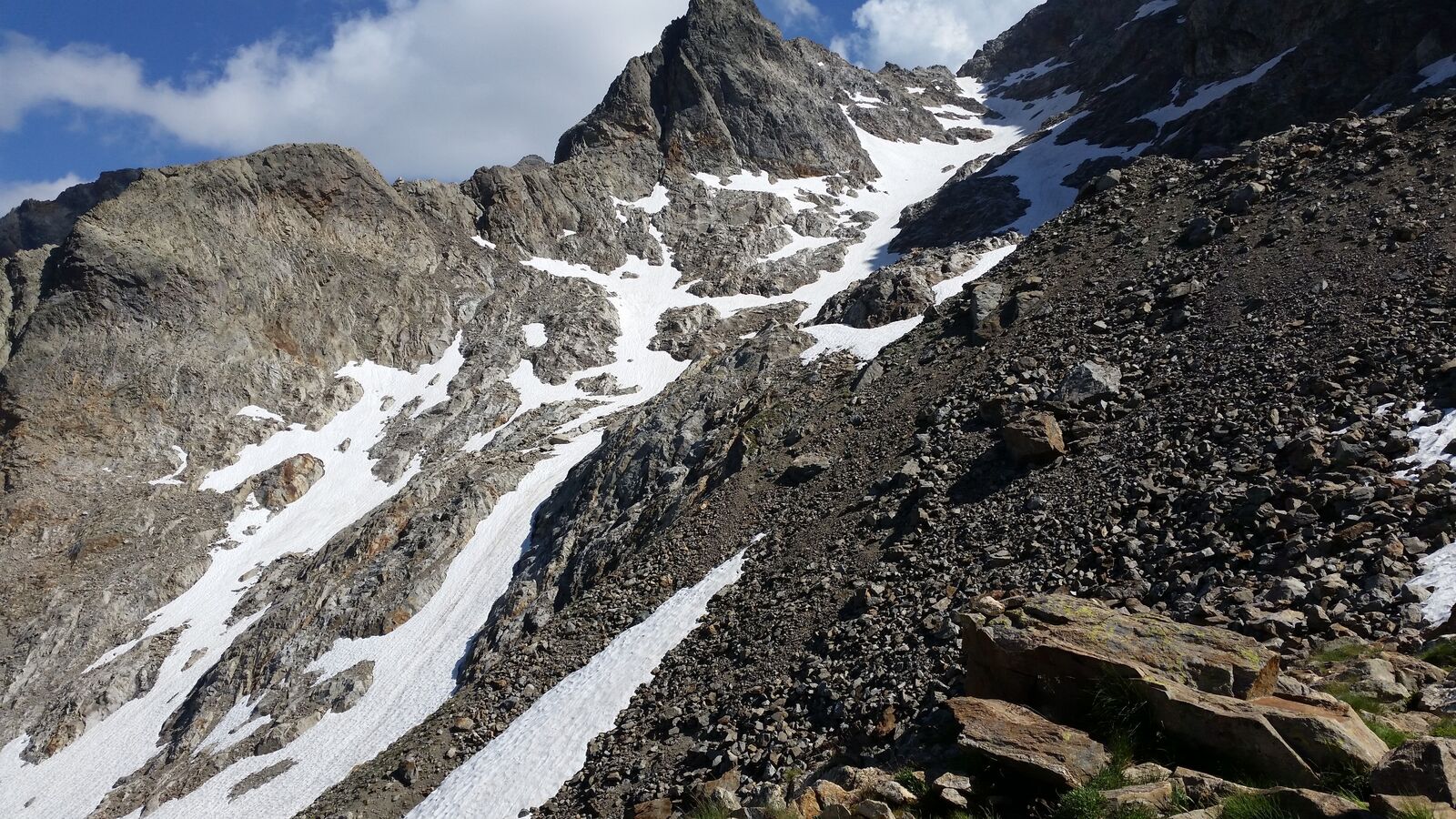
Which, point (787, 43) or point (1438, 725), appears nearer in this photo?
point (1438, 725)

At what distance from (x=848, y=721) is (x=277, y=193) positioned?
90.1 metres

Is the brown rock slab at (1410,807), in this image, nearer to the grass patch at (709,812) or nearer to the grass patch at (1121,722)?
the grass patch at (1121,722)

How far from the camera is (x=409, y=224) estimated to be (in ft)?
281

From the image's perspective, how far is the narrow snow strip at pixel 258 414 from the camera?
226 feet

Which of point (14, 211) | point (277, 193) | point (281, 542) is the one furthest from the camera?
point (14, 211)

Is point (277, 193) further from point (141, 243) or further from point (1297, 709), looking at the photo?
point (1297, 709)

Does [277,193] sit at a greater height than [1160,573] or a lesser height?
greater

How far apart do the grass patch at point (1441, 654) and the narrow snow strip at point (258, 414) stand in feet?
260

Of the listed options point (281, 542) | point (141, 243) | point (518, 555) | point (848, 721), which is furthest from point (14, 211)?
point (848, 721)

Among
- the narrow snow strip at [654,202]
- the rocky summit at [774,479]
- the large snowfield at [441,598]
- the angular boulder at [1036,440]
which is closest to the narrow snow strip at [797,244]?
the large snowfield at [441,598]

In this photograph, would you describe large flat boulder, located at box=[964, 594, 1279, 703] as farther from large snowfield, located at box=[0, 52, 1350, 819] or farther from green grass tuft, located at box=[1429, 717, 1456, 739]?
large snowfield, located at box=[0, 52, 1350, 819]

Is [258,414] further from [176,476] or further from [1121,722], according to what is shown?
[1121,722]

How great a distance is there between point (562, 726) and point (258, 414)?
215ft

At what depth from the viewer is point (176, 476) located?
208ft
